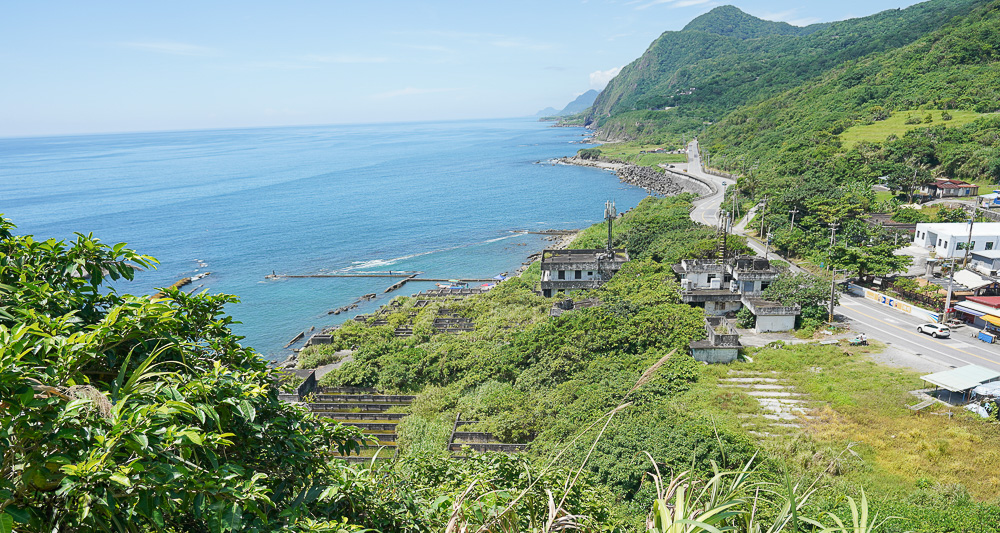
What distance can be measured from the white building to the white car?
44.2 feet

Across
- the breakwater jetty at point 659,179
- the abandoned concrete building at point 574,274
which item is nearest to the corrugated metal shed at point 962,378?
the abandoned concrete building at point 574,274

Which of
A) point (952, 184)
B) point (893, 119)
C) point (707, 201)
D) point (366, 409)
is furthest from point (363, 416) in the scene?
point (893, 119)

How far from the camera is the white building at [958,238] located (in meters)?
35.8

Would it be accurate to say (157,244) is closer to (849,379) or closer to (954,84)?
(849,379)

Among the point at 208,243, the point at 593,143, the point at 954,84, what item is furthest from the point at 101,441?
the point at 593,143

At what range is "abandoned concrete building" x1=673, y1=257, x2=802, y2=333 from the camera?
2942 cm

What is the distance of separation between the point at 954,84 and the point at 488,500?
102471mm

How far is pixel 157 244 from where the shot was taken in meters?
66.8

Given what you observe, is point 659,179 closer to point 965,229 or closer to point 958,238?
point 965,229

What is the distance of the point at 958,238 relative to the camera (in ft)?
118

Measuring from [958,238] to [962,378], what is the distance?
22.2 metres

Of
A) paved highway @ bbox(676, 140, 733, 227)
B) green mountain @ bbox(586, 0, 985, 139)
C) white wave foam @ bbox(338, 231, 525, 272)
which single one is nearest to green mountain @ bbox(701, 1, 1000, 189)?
paved highway @ bbox(676, 140, 733, 227)

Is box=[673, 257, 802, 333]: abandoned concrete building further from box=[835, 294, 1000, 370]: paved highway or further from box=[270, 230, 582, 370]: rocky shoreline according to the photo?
box=[270, 230, 582, 370]: rocky shoreline

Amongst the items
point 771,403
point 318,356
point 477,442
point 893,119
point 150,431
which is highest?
point 893,119
